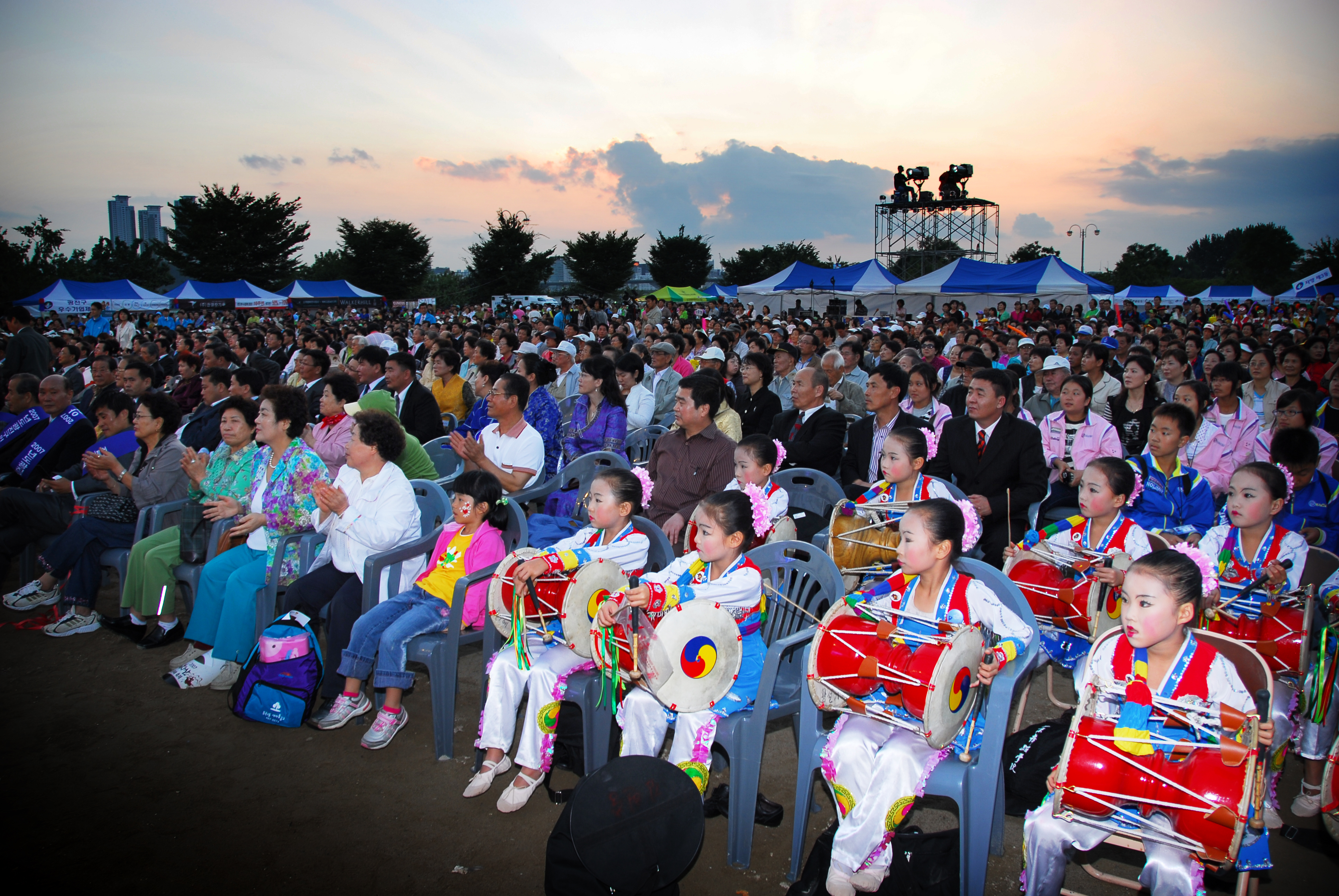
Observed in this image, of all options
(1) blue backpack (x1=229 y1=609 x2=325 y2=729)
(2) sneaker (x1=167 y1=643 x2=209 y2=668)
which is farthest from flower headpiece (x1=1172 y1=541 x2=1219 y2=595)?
(2) sneaker (x1=167 y1=643 x2=209 y2=668)

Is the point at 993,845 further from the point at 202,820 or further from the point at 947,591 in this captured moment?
the point at 202,820

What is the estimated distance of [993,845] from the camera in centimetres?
283

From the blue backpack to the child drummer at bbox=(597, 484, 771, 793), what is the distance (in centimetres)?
180

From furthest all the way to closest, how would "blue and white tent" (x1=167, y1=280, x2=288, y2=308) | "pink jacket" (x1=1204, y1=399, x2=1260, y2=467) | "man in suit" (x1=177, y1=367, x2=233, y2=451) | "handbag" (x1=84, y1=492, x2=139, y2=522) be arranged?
"blue and white tent" (x1=167, y1=280, x2=288, y2=308), "man in suit" (x1=177, y1=367, x2=233, y2=451), "pink jacket" (x1=1204, y1=399, x2=1260, y2=467), "handbag" (x1=84, y1=492, x2=139, y2=522)

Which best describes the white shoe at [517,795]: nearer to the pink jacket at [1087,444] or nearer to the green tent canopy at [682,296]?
the pink jacket at [1087,444]

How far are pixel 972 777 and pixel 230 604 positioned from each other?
3837 millimetres

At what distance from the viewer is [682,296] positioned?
39.6 m

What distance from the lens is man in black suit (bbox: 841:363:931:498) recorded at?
521cm

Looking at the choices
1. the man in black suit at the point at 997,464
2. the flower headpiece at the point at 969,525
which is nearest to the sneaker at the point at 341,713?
the flower headpiece at the point at 969,525

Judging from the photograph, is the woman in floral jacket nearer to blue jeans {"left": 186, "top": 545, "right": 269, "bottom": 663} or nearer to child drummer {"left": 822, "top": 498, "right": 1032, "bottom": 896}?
blue jeans {"left": 186, "top": 545, "right": 269, "bottom": 663}

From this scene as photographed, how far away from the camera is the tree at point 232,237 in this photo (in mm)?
52031

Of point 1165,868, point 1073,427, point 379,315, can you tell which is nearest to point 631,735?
point 1165,868

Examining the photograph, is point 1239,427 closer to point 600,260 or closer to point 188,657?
point 188,657

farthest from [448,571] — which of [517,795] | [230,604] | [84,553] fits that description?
[84,553]
